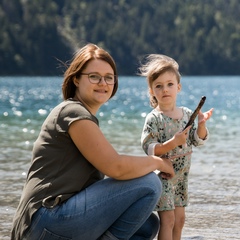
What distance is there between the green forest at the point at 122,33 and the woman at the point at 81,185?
374ft

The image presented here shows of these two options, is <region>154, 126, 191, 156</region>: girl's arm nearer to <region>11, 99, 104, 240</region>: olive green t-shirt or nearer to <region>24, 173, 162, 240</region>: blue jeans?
<region>24, 173, 162, 240</region>: blue jeans

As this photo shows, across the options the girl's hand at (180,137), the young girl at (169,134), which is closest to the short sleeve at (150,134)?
the young girl at (169,134)

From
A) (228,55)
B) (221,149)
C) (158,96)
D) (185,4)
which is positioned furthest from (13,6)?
(158,96)

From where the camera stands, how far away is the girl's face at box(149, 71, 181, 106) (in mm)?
5655

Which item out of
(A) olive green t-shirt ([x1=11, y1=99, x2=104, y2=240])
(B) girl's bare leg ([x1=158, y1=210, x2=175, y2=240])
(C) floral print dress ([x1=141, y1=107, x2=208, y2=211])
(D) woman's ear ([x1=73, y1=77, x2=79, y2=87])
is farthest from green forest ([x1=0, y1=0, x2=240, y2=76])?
(A) olive green t-shirt ([x1=11, y1=99, x2=104, y2=240])

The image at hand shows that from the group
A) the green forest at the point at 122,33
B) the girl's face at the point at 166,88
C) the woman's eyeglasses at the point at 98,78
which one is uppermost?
the woman's eyeglasses at the point at 98,78

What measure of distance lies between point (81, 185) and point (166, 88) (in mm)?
1237

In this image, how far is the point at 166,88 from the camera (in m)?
5.66

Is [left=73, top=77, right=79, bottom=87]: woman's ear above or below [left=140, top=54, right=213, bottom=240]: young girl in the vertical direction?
above

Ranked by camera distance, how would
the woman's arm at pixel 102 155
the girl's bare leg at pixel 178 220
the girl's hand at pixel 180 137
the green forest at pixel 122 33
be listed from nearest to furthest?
the woman's arm at pixel 102 155
the girl's hand at pixel 180 137
the girl's bare leg at pixel 178 220
the green forest at pixel 122 33

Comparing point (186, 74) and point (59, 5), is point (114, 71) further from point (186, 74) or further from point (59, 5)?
point (59, 5)

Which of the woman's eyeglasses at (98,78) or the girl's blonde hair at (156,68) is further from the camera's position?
the girl's blonde hair at (156,68)

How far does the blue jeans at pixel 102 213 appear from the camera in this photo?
470 cm

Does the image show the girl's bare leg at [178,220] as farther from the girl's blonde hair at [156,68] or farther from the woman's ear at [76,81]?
the woman's ear at [76,81]
